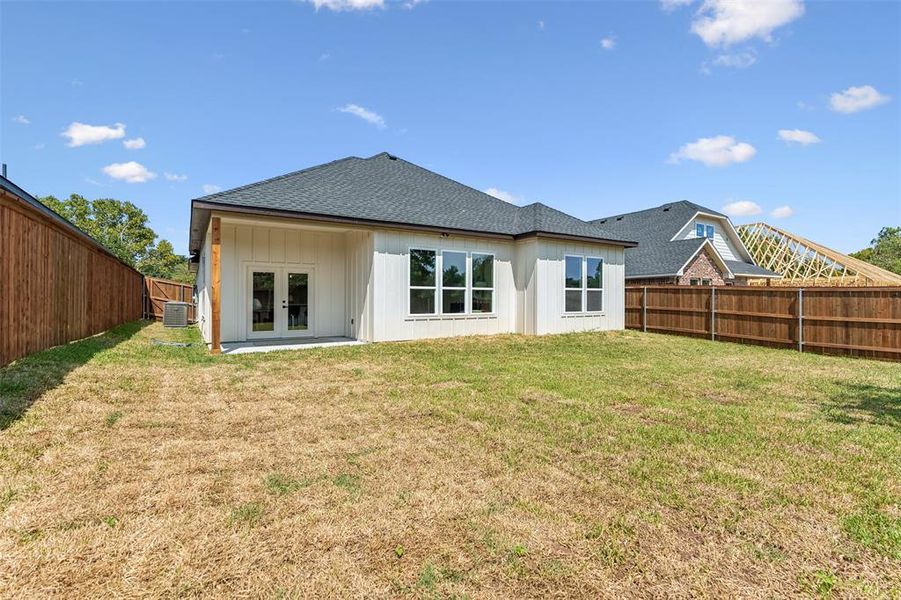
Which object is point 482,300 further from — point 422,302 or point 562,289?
point 562,289

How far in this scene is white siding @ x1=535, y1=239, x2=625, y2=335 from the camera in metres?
12.4

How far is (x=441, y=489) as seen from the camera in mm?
3010

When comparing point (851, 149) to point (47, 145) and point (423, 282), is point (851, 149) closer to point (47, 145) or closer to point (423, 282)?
point (423, 282)

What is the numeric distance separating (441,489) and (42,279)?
9.03 metres

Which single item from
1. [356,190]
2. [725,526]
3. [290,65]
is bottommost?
[725,526]

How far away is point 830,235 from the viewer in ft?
159

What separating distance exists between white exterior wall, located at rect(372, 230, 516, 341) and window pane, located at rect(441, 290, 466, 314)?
0.18m

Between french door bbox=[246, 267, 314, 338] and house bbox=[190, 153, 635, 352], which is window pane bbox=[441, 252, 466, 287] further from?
french door bbox=[246, 267, 314, 338]

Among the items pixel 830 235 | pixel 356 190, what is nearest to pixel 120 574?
pixel 356 190

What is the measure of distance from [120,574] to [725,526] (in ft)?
11.0

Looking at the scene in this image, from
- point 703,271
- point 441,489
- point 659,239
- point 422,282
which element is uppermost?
point 659,239

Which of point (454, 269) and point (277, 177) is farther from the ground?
point (277, 177)

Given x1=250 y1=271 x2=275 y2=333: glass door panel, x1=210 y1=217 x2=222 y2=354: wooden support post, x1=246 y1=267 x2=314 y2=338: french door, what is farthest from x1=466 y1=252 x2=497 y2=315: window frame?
x1=210 y1=217 x2=222 y2=354: wooden support post

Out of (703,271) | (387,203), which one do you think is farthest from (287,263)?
(703,271)
